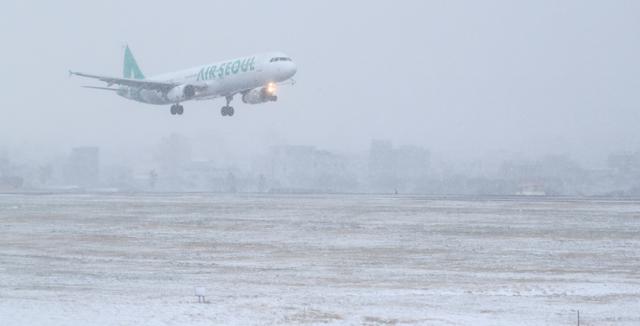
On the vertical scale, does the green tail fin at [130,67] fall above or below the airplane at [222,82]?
above

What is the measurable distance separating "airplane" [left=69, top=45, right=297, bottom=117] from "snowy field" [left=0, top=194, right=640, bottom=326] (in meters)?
17.4

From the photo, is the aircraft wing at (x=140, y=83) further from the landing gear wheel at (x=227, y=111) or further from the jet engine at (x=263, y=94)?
the jet engine at (x=263, y=94)

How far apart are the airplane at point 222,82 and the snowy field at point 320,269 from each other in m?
17.4

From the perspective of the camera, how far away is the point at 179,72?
78.4 m

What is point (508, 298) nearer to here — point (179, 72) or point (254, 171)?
point (179, 72)

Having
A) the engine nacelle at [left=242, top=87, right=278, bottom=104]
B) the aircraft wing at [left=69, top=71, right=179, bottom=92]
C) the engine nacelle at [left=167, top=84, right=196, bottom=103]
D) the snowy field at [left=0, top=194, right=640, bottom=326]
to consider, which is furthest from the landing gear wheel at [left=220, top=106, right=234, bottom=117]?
the snowy field at [left=0, top=194, right=640, bottom=326]

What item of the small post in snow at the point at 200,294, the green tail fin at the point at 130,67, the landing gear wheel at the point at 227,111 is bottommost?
the small post in snow at the point at 200,294

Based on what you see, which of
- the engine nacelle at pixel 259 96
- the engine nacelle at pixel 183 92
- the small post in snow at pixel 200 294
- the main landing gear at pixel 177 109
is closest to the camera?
the small post in snow at pixel 200 294

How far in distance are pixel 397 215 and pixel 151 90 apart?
32.5m

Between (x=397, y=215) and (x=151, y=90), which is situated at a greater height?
(x=151, y=90)

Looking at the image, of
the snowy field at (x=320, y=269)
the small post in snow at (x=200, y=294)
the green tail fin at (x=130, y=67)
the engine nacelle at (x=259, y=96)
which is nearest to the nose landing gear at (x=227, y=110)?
the engine nacelle at (x=259, y=96)

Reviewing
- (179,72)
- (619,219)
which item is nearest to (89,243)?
(619,219)

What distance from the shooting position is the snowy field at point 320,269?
2008 cm

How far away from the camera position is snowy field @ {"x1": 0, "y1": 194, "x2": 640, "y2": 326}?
65.9 feet
